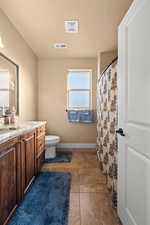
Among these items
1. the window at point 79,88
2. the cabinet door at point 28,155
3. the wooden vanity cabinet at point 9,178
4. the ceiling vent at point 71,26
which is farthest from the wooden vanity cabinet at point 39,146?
the ceiling vent at point 71,26

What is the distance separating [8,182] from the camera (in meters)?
1.42

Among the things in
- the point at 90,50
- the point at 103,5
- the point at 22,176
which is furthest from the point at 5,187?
the point at 90,50

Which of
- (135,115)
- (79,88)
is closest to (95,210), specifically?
(135,115)

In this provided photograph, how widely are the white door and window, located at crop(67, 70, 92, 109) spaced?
2.57 metres

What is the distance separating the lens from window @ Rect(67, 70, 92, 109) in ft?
13.5

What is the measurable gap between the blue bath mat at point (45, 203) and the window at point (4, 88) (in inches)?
48.7

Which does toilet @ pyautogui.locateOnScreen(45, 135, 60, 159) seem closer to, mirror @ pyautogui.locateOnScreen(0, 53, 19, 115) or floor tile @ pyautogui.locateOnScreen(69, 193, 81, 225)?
mirror @ pyautogui.locateOnScreen(0, 53, 19, 115)

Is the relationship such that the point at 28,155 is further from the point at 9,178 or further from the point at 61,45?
the point at 61,45

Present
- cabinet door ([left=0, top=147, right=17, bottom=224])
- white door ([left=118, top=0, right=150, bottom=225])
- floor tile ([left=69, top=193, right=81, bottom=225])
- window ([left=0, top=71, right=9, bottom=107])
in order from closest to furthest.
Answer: white door ([left=118, top=0, right=150, bottom=225]) < cabinet door ([left=0, top=147, right=17, bottom=224]) < floor tile ([left=69, top=193, right=81, bottom=225]) < window ([left=0, top=71, right=9, bottom=107])

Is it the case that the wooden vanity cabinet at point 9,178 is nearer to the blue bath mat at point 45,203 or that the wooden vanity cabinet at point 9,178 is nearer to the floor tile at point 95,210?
the blue bath mat at point 45,203

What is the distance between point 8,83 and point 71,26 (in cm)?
134

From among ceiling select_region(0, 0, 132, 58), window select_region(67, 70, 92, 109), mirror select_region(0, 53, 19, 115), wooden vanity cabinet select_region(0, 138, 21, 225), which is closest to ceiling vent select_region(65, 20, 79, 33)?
ceiling select_region(0, 0, 132, 58)

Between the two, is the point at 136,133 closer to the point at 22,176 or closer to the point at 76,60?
the point at 22,176

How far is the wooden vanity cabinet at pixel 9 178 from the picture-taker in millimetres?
1312
